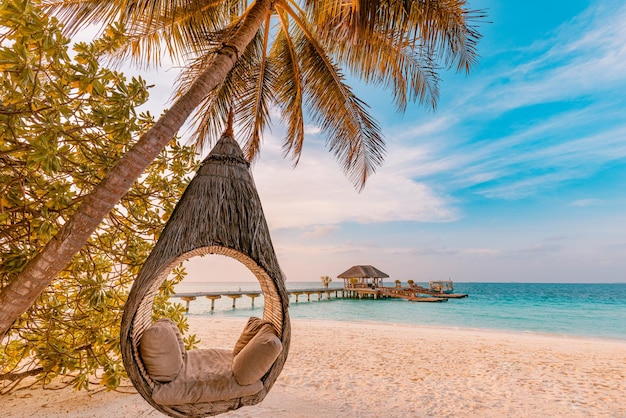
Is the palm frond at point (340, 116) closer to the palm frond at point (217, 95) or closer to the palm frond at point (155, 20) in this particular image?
the palm frond at point (217, 95)

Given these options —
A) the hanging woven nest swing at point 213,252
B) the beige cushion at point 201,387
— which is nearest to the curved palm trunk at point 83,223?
the hanging woven nest swing at point 213,252

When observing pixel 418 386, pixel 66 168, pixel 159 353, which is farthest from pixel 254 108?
pixel 418 386

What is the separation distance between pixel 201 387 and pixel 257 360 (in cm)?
32

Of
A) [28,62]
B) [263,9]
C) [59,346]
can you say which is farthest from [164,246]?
[263,9]

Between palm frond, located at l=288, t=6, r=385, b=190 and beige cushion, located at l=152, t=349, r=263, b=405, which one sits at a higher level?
palm frond, located at l=288, t=6, r=385, b=190

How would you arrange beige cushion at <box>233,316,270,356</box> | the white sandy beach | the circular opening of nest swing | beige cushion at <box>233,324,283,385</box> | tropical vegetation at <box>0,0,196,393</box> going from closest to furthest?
tropical vegetation at <box>0,0,196,393</box>, the circular opening of nest swing, beige cushion at <box>233,324,283,385</box>, beige cushion at <box>233,316,270,356</box>, the white sandy beach

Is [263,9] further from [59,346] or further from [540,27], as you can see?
[540,27]

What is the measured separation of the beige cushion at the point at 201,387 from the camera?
158cm

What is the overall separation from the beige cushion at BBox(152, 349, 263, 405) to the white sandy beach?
1.11 meters

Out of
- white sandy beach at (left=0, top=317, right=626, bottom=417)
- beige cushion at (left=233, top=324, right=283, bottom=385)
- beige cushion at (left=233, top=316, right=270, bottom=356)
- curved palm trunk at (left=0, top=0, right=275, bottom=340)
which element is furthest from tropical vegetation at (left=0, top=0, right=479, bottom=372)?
white sandy beach at (left=0, top=317, right=626, bottom=417)

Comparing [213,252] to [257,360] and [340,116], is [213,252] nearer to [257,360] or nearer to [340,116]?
[257,360]

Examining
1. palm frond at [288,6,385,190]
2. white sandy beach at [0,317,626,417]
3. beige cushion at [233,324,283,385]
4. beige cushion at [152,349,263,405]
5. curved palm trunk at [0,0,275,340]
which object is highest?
palm frond at [288,6,385,190]

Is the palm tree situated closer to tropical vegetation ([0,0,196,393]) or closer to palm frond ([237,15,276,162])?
palm frond ([237,15,276,162])

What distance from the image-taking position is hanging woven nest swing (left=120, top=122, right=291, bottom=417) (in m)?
1.53
